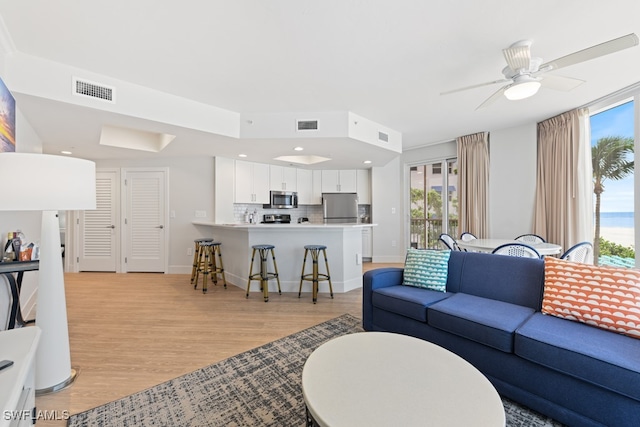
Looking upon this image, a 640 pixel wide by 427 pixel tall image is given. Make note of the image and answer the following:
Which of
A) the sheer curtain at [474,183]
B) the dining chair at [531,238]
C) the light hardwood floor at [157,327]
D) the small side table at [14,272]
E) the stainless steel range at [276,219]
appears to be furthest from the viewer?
the stainless steel range at [276,219]

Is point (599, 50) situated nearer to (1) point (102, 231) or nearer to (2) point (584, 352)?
(2) point (584, 352)

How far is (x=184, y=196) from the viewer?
523 centimetres

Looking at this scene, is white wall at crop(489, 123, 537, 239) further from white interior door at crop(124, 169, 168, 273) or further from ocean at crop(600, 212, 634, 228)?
white interior door at crop(124, 169, 168, 273)

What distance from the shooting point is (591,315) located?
1.70 metres

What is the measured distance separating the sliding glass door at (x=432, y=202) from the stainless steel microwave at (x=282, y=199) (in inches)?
109

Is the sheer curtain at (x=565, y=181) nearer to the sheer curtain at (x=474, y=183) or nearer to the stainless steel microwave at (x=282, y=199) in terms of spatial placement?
the sheer curtain at (x=474, y=183)

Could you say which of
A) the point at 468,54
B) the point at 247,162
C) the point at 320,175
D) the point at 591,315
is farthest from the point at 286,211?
the point at 591,315

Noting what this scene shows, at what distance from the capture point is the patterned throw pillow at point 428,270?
2.50m

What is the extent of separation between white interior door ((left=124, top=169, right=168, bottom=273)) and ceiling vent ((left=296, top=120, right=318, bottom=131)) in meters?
3.10

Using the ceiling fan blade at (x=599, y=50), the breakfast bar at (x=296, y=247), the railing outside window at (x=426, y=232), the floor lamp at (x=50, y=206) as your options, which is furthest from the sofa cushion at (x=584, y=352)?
the railing outside window at (x=426, y=232)

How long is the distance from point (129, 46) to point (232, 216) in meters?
3.58

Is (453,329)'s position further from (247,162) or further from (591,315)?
(247,162)

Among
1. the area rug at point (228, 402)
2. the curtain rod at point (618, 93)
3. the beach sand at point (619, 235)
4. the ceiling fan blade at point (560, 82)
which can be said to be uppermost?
the curtain rod at point (618, 93)

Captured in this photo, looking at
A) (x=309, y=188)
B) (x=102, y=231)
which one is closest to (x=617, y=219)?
(x=309, y=188)
